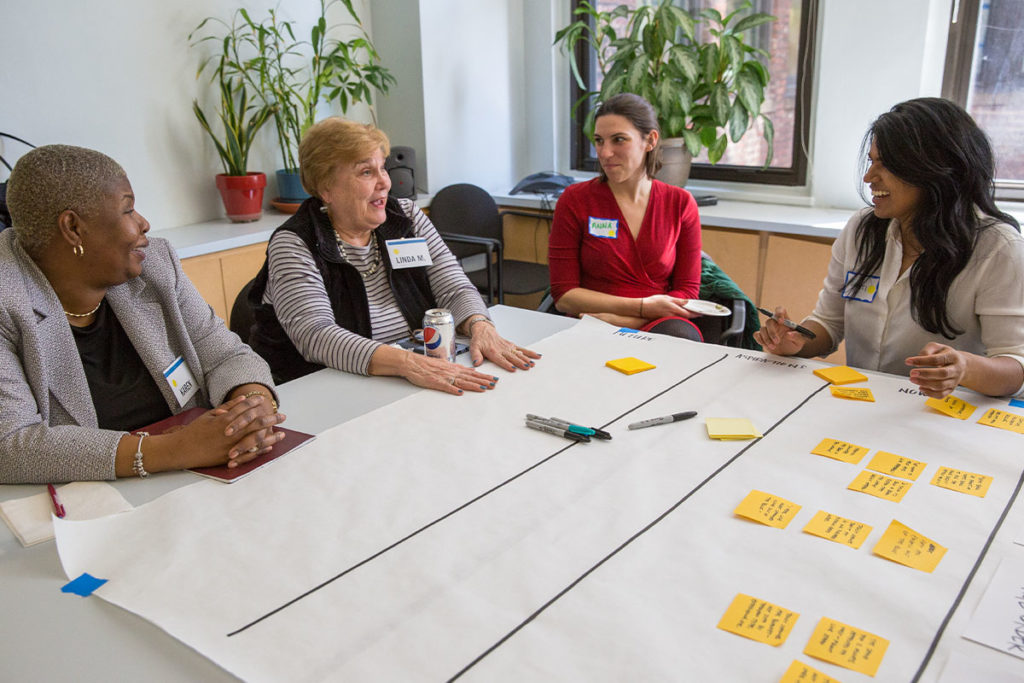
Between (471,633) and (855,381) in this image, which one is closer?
(471,633)

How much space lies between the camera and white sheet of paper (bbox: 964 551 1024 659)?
89cm

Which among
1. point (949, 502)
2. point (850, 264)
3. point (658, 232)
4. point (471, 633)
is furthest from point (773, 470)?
point (658, 232)

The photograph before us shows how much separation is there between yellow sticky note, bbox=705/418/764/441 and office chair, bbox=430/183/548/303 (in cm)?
241

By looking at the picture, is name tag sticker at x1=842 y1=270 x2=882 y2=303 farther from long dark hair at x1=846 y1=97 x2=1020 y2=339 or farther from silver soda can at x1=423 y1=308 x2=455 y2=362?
silver soda can at x1=423 y1=308 x2=455 y2=362

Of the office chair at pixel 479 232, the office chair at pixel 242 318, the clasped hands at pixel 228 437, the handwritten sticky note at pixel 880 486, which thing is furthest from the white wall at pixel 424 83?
the handwritten sticky note at pixel 880 486

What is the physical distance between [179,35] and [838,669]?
3.64 meters

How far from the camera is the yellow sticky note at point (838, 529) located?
1099 mm

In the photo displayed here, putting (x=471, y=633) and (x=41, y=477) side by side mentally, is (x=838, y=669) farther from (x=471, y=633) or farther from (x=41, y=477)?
(x=41, y=477)

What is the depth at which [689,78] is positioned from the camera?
3709 mm

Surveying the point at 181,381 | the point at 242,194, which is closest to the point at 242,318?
the point at 181,381

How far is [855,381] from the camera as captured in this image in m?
1.70

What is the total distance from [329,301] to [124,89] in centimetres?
196

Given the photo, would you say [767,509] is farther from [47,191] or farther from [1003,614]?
[47,191]

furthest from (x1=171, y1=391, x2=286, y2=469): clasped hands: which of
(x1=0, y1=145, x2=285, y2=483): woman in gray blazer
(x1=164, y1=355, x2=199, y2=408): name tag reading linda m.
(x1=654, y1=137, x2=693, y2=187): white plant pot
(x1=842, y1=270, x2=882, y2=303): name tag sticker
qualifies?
(x1=654, y1=137, x2=693, y2=187): white plant pot
